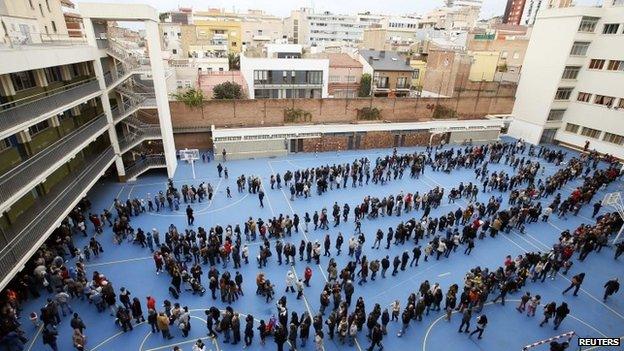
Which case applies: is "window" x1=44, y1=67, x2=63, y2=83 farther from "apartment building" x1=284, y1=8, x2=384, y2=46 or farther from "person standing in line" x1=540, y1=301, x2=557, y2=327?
"apartment building" x1=284, y1=8, x2=384, y2=46

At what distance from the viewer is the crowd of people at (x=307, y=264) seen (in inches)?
484

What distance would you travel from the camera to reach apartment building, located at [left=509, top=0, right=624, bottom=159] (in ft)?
104

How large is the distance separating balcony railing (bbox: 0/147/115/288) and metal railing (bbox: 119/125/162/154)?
352 centimetres

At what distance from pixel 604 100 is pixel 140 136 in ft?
137

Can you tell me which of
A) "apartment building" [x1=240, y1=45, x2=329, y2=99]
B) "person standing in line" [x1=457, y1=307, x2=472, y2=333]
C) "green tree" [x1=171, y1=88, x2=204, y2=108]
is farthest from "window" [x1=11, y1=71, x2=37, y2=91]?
"apartment building" [x1=240, y1=45, x2=329, y2=99]

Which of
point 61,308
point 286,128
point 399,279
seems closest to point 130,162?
point 286,128

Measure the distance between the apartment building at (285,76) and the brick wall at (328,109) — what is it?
7.18 m

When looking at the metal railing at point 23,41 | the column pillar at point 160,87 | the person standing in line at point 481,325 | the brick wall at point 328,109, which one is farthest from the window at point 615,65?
the metal railing at point 23,41

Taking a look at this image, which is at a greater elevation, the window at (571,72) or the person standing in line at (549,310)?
the window at (571,72)

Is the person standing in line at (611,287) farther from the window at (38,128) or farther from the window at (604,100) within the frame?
the window at (38,128)

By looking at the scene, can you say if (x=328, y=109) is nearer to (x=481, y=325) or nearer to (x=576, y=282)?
(x=576, y=282)

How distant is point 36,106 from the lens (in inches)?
571

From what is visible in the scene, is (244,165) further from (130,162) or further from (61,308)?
(61,308)

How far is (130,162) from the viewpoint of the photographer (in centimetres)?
2598
